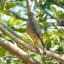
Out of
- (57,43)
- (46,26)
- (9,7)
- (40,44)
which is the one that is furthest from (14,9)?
(40,44)

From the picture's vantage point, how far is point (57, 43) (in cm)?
216

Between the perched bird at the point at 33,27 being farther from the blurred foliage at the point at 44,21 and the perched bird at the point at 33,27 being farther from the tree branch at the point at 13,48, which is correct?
the blurred foliage at the point at 44,21

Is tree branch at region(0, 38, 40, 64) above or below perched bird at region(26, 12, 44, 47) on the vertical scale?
below

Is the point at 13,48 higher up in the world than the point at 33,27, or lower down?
lower down

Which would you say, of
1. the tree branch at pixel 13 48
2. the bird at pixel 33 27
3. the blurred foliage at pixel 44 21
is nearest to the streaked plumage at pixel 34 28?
the bird at pixel 33 27

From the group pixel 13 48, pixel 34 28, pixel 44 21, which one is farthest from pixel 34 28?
pixel 44 21

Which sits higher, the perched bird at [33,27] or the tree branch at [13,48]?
the perched bird at [33,27]

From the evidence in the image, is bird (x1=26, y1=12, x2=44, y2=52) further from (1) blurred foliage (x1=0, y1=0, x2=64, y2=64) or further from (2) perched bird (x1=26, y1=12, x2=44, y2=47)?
(1) blurred foliage (x1=0, y1=0, x2=64, y2=64)

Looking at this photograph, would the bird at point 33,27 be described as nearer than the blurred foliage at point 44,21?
Yes

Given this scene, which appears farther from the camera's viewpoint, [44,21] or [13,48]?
[44,21]

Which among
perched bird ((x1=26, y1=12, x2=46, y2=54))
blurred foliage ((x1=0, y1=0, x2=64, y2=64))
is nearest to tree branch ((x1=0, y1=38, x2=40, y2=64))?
perched bird ((x1=26, y1=12, x2=46, y2=54))

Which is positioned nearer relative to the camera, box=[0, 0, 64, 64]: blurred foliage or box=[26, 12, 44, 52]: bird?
box=[26, 12, 44, 52]: bird

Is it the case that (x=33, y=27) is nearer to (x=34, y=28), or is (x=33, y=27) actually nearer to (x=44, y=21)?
(x=34, y=28)

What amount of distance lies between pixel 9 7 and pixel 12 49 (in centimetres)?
77
